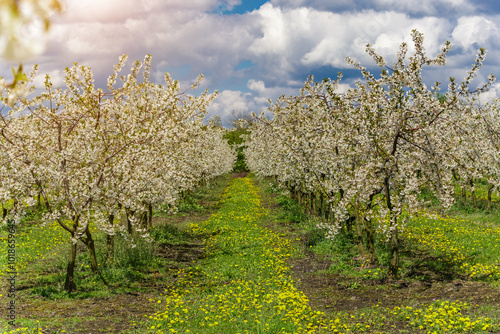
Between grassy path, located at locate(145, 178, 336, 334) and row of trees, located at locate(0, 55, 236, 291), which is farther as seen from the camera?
row of trees, located at locate(0, 55, 236, 291)

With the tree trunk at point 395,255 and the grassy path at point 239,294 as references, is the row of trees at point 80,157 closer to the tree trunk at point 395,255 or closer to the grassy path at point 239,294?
the grassy path at point 239,294

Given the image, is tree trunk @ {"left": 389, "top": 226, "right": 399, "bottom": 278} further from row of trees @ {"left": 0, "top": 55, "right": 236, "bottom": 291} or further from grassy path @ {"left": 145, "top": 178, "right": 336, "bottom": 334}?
row of trees @ {"left": 0, "top": 55, "right": 236, "bottom": 291}

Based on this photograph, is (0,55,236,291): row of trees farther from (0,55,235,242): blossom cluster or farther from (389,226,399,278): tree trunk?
(389,226,399,278): tree trunk

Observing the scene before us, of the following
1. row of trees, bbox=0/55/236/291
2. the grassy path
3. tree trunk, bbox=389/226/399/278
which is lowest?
the grassy path

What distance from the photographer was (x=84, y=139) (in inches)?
518

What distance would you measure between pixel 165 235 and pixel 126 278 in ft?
24.7

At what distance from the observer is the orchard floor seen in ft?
30.8

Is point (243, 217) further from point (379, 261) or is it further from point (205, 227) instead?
point (379, 261)

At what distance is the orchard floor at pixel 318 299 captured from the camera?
938 centimetres

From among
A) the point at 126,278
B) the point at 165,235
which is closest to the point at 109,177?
the point at 126,278

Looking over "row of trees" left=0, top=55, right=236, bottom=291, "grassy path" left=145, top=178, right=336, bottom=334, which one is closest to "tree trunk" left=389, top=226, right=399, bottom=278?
"grassy path" left=145, top=178, right=336, bottom=334

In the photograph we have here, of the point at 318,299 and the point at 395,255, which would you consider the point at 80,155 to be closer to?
the point at 318,299

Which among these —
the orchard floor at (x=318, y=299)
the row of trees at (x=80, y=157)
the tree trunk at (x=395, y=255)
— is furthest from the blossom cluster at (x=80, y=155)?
the tree trunk at (x=395, y=255)

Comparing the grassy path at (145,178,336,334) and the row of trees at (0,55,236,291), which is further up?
the row of trees at (0,55,236,291)
